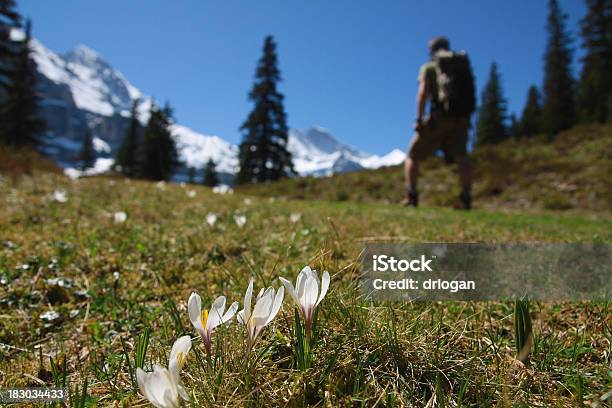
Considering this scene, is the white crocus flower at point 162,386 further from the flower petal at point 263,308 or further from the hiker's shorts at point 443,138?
the hiker's shorts at point 443,138

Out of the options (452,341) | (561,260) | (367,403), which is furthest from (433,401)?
(561,260)

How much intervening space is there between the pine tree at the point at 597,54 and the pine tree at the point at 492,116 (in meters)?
12.3

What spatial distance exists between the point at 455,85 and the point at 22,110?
4574 centimetres

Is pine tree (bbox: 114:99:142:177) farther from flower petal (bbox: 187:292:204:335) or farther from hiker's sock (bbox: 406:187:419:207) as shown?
flower petal (bbox: 187:292:204:335)

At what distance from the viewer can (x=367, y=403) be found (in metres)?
0.93

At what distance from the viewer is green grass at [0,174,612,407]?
3.03 feet

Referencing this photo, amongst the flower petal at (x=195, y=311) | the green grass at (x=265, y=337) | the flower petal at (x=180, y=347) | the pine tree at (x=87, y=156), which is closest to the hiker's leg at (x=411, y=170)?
the green grass at (x=265, y=337)

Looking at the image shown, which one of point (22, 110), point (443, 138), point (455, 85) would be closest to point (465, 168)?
point (443, 138)

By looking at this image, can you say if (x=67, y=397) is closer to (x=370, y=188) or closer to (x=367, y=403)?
(x=367, y=403)

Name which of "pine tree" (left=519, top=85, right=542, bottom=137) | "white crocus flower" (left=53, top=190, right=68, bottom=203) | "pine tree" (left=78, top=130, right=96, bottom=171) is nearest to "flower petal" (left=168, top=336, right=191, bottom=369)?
"white crocus flower" (left=53, top=190, right=68, bottom=203)

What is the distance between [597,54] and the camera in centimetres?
3862

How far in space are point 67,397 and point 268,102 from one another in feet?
118

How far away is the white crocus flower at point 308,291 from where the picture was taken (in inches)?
35.5

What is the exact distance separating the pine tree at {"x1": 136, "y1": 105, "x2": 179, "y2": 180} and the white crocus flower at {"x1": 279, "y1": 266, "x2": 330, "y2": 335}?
4436cm
